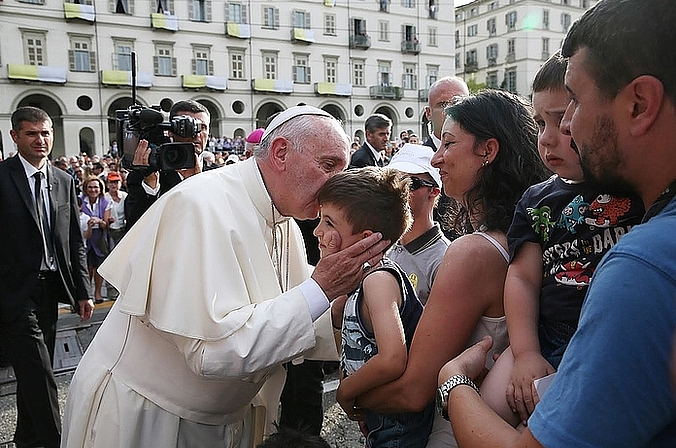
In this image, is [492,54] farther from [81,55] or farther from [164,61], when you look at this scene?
[81,55]

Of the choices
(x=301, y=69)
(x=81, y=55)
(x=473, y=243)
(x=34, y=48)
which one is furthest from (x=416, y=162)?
(x=301, y=69)

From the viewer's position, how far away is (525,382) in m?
1.29

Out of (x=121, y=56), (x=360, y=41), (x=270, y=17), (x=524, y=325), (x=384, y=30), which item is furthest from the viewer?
(x=384, y=30)

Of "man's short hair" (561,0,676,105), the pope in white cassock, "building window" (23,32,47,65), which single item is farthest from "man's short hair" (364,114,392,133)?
"building window" (23,32,47,65)

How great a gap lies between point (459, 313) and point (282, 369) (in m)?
1.02

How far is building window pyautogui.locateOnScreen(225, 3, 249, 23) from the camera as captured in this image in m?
35.8

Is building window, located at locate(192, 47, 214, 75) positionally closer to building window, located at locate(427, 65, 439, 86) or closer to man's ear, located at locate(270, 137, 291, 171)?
building window, located at locate(427, 65, 439, 86)

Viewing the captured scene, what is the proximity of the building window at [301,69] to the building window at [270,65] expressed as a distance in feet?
4.76

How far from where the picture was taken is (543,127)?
162 cm

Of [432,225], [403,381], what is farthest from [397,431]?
[432,225]

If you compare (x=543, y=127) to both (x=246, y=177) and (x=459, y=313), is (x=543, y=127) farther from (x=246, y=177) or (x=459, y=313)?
(x=246, y=177)

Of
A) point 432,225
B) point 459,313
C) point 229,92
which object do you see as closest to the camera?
point 459,313

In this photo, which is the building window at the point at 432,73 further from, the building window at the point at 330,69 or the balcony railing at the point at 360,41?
the building window at the point at 330,69

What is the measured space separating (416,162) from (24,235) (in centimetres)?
282
